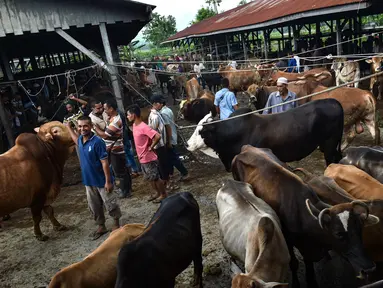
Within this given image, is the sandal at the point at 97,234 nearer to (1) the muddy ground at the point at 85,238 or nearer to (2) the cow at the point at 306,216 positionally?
(1) the muddy ground at the point at 85,238

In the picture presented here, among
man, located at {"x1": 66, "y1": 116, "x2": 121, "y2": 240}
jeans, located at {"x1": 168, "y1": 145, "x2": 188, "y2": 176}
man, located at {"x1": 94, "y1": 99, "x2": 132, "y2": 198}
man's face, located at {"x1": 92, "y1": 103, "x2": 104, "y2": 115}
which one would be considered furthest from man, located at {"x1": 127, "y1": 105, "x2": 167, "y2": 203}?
man, located at {"x1": 66, "y1": 116, "x2": 121, "y2": 240}

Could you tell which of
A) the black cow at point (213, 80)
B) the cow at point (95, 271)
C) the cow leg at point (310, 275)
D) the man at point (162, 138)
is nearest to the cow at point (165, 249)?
the cow at point (95, 271)

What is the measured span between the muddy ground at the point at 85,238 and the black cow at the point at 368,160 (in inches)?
50.1

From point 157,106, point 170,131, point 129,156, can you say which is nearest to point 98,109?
point 157,106

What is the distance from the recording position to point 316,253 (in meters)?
3.94

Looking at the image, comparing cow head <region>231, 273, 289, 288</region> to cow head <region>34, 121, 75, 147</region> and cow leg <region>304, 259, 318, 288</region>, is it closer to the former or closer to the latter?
cow leg <region>304, 259, 318, 288</region>

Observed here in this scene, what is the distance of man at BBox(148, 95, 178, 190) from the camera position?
6809 millimetres

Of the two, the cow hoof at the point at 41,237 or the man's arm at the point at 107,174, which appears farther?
the cow hoof at the point at 41,237

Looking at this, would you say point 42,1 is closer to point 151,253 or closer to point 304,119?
point 304,119

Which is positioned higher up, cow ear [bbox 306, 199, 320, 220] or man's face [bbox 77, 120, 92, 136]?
man's face [bbox 77, 120, 92, 136]

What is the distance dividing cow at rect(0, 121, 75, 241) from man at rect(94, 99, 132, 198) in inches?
27.2

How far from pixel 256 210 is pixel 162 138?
3.32 metres

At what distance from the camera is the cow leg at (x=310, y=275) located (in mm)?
4012

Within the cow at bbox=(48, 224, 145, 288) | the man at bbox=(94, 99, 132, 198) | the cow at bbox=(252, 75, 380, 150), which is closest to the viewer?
the cow at bbox=(48, 224, 145, 288)
